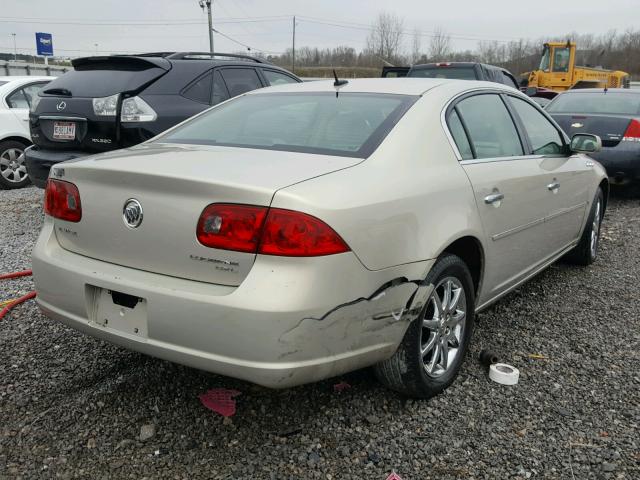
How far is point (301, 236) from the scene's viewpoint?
207 centimetres

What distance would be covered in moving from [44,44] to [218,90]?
3404 cm

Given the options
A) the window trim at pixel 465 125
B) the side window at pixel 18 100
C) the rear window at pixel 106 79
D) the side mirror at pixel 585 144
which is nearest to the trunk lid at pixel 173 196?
the window trim at pixel 465 125

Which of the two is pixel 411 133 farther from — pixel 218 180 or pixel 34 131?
pixel 34 131

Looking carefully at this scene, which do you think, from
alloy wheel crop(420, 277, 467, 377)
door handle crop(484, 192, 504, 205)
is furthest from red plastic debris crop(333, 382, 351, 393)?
door handle crop(484, 192, 504, 205)

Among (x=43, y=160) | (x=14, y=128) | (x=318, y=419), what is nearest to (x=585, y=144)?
(x=318, y=419)

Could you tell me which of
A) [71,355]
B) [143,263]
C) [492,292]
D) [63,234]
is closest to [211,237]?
[143,263]

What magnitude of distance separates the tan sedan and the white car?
5905 mm

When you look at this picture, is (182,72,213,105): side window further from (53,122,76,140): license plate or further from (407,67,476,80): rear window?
(407,67,476,80): rear window

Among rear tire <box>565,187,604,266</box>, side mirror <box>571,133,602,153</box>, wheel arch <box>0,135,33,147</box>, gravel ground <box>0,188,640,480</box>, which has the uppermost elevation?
side mirror <box>571,133,602,153</box>

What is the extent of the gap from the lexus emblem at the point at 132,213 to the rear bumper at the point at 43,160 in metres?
3.34

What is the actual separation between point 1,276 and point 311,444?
3.07m

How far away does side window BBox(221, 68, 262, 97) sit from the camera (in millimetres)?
6133

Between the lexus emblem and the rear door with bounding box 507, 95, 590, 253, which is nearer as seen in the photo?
the lexus emblem

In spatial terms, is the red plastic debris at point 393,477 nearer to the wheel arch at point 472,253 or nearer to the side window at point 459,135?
the wheel arch at point 472,253
